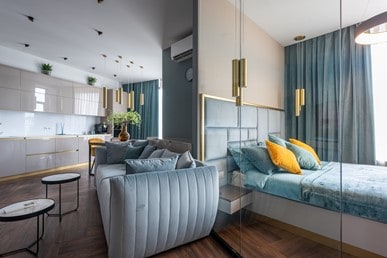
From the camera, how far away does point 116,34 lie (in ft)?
11.6

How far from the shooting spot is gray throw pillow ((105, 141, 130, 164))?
3.33 meters

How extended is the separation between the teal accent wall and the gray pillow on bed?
1175mm

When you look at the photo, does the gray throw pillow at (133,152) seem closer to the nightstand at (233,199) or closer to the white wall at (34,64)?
the nightstand at (233,199)

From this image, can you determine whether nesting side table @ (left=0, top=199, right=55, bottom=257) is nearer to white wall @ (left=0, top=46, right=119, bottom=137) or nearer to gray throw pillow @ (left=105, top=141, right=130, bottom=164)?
gray throw pillow @ (left=105, top=141, right=130, bottom=164)

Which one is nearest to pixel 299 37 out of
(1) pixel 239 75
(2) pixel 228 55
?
(1) pixel 239 75

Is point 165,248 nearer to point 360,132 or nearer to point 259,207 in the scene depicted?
point 259,207

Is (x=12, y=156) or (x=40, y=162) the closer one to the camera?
(x=12, y=156)

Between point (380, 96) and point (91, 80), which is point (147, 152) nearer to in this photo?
point (380, 96)

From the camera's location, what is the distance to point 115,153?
11.0 feet

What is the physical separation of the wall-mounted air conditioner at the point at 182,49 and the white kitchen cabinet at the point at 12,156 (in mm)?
3717

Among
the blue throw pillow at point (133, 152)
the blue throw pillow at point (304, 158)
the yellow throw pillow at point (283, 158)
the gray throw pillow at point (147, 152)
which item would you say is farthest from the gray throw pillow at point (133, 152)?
the blue throw pillow at point (304, 158)

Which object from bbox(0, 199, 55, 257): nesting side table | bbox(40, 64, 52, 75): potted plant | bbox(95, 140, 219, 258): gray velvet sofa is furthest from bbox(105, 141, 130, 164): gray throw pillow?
bbox(40, 64, 52, 75): potted plant

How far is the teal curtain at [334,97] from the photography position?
1445 mm

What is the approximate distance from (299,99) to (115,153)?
288cm
